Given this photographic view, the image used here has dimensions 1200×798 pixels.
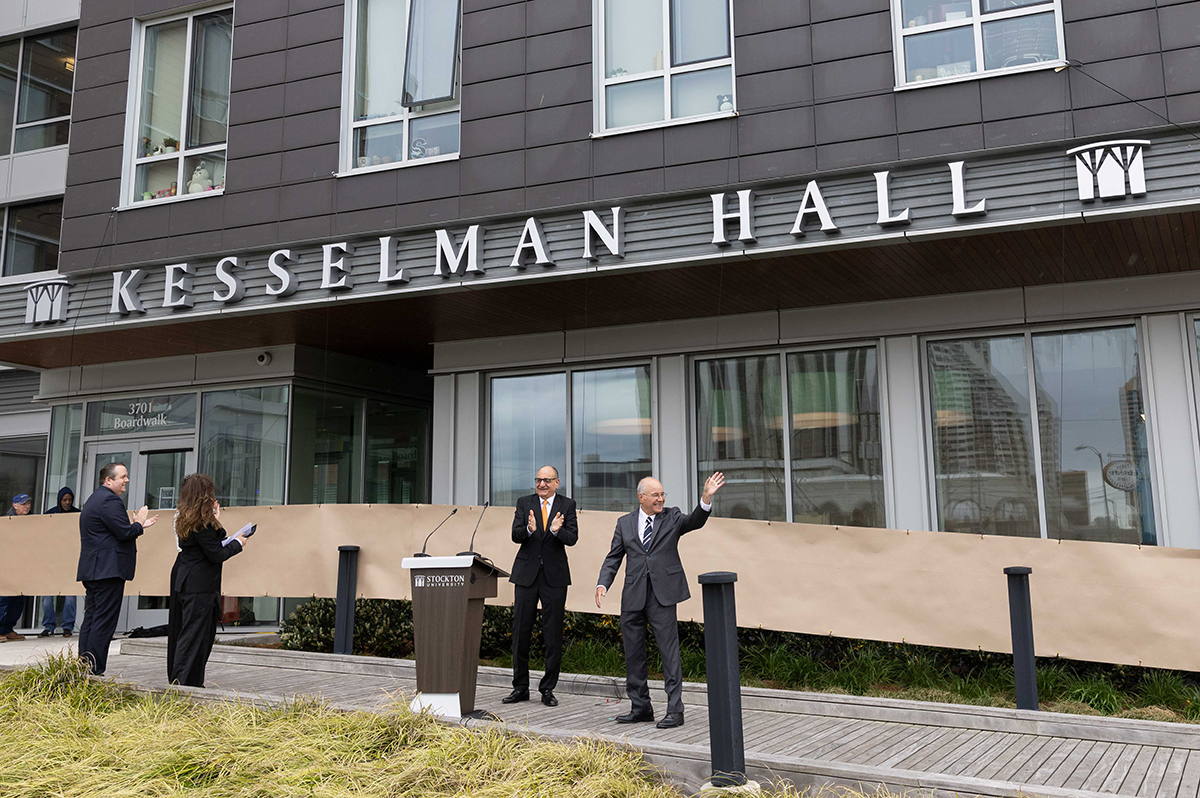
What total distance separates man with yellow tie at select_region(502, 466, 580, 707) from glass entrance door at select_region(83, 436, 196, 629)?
8137mm

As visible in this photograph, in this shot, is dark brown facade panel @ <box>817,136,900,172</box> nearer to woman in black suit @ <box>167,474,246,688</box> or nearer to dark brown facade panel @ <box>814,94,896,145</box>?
dark brown facade panel @ <box>814,94,896,145</box>

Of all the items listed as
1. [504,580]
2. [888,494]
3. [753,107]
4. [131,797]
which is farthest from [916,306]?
[131,797]

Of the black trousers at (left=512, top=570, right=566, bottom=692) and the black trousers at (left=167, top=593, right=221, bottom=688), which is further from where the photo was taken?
the black trousers at (left=167, top=593, right=221, bottom=688)

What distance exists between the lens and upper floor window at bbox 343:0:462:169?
12.0 meters

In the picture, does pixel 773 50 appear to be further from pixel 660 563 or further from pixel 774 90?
pixel 660 563

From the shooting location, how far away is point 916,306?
11.0 metres

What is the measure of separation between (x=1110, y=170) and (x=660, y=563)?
5120mm

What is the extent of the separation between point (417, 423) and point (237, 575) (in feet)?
18.9

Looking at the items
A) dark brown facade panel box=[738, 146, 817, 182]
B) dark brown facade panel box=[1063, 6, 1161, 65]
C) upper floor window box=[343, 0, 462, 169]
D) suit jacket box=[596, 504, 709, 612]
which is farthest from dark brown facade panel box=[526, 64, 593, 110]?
suit jacket box=[596, 504, 709, 612]

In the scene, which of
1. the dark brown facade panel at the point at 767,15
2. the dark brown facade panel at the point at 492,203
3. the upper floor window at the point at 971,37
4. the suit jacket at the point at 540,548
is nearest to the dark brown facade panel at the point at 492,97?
the dark brown facade panel at the point at 492,203

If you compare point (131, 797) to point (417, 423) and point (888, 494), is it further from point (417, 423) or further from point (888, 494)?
point (417, 423)

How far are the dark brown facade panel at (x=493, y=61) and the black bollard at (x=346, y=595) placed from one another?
5.59 metres

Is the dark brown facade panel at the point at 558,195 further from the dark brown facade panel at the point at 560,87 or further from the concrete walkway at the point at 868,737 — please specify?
the concrete walkway at the point at 868,737

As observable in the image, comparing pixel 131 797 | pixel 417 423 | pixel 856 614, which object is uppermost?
pixel 417 423
